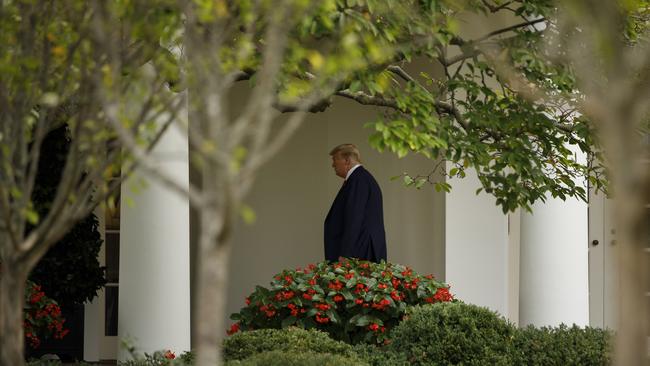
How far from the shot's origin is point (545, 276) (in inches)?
377

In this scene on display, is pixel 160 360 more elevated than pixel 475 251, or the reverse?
pixel 475 251

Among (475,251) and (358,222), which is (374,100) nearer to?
(358,222)

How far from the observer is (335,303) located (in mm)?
8797

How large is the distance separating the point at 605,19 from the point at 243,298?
8597mm

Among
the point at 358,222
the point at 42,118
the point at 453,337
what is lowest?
the point at 453,337

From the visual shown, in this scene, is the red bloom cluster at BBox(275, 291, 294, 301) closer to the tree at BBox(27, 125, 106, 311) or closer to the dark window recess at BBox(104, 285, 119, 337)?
the tree at BBox(27, 125, 106, 311)

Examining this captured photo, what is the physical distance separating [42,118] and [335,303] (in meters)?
4.44

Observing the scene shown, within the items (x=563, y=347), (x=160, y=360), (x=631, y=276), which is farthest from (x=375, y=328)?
(x=631, y=276)

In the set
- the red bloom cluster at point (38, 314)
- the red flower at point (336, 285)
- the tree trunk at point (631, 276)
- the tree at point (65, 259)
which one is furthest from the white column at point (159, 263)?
the tree trunk at point (631, 276)

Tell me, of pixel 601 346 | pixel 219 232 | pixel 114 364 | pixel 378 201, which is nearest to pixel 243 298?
pixel 114 364

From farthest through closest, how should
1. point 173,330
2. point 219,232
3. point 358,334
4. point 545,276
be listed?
point 545,276
point 358,334
point 173,330
point 219,232

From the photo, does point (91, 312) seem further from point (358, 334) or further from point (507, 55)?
point (507, 55)

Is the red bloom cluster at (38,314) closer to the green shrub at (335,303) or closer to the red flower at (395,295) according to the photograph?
the green shrub at (335,303)

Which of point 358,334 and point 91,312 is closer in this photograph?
point 358,334
